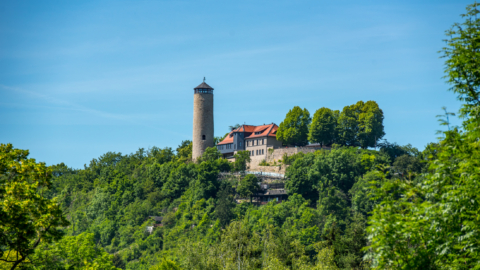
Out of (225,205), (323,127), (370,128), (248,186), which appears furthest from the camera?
(323,127)

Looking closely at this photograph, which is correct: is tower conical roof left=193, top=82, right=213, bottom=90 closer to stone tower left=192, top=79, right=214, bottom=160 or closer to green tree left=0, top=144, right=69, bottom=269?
stone tower left=192, top=79, right=214, bottom=160

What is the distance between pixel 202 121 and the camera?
73.1 metres

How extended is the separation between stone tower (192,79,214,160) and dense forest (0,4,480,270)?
2705 mm

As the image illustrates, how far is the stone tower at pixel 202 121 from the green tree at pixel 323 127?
1321 cm

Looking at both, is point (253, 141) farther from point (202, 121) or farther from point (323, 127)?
point (323, 127)

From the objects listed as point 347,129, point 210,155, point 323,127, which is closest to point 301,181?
point 323,127

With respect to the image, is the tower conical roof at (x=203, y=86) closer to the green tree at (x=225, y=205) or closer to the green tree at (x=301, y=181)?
the green tree at (x=225, y=205)

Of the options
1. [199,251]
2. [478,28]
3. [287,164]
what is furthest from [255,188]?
[478,28]

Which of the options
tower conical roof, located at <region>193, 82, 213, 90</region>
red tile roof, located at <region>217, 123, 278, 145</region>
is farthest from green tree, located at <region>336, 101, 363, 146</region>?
tower conical roof, located at <region>193, 82, 213, 90</region>

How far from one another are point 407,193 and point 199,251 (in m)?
27.4

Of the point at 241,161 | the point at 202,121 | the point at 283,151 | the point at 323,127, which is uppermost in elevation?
the point at 202,121

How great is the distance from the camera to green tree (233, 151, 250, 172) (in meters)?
68.1

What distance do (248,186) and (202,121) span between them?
1424 centimetres

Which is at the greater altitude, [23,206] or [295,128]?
[295,128]
